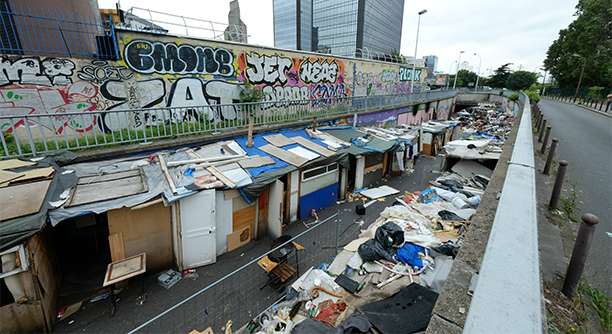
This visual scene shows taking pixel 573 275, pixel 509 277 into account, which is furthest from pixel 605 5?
pixel 509 277

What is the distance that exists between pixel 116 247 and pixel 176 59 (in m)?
7.06

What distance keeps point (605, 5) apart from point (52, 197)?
188ft

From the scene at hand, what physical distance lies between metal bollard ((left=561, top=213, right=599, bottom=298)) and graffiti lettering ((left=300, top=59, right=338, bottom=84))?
1388 cm

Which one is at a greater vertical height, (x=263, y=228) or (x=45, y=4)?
(x=45, y=4)

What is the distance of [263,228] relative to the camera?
8.31 metres

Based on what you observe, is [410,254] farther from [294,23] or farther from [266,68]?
[294,23]

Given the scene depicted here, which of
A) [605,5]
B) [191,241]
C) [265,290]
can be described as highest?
[605,5]

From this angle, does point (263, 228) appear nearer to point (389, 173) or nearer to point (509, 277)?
point (509, 277)

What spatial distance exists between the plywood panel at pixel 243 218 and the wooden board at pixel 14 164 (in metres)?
4.79

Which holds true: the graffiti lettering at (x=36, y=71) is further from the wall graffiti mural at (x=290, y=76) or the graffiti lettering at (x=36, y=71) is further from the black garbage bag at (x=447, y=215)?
the black garbage bag at (x=447, y=215)

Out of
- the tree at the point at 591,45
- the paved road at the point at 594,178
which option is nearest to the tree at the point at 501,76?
the tree at the point at 591,45

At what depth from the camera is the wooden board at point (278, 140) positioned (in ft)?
31.8

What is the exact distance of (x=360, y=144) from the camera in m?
11.4

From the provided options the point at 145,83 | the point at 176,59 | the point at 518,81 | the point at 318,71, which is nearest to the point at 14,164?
the point at 145,83
